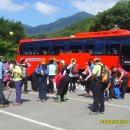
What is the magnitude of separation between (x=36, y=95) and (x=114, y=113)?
6.00m

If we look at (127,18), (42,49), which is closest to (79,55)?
(42,49)

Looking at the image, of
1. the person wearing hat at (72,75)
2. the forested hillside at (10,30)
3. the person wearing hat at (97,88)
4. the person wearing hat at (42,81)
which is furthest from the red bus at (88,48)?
the forested hillside at (10,30)

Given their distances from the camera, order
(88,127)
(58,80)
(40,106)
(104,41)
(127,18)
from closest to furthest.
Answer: (88,127) < (40,106) < (58,80) < (104,41) < (127,18)

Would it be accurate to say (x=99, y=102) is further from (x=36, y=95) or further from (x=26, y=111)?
(x=36, y=95)

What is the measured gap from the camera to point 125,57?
859 inches

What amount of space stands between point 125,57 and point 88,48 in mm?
3694

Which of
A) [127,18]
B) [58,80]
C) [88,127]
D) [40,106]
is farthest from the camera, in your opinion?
[127,18]

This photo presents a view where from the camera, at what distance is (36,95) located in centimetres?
1812

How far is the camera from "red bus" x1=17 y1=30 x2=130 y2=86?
73.0 feet

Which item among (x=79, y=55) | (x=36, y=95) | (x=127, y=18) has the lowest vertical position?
(x=36, y=95)

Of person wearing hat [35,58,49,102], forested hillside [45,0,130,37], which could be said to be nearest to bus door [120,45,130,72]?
person wearing hat [35,58,49,102]

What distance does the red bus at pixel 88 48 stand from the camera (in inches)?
877

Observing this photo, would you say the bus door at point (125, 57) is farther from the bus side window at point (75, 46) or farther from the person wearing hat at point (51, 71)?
the person wearing hat at point (51, 71)

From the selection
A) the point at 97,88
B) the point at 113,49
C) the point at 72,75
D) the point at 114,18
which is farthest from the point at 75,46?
the point at 114,18
